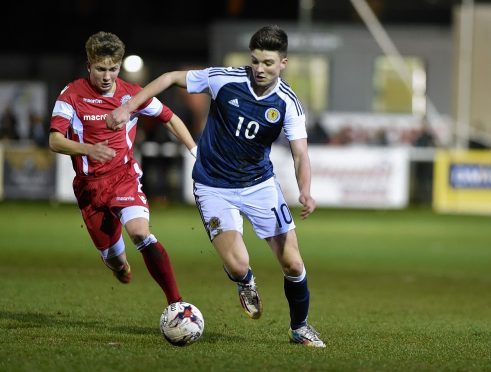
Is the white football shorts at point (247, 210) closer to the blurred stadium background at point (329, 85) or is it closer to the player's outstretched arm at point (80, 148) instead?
the player's outstretched arm at point (80, 148)

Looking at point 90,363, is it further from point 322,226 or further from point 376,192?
point 376,192

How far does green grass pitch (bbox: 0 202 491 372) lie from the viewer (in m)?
7.84

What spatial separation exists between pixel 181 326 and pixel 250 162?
1.35 meters

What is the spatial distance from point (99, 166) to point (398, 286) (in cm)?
559

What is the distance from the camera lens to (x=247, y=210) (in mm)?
8828

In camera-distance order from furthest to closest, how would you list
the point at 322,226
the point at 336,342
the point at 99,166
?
the point at 322,226
the point at 99,166
the point at 336,342

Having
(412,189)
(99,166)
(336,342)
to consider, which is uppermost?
(99,166)

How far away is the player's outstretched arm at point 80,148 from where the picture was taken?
8453 mm

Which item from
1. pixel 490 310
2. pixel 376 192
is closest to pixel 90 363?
pixel 490 310

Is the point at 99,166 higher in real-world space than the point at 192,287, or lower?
higher

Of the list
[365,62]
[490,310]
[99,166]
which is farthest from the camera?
[365,62]

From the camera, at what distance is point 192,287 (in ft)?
43.4

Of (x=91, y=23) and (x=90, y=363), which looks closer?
(x=90, y=363)

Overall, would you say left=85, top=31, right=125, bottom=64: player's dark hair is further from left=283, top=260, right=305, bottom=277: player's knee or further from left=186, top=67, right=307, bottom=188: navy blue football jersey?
left=283, top=260, right=305, bottom=277: player's knee
